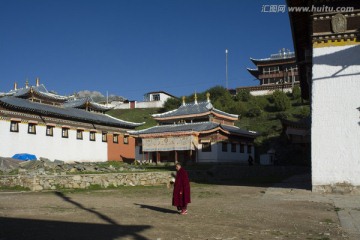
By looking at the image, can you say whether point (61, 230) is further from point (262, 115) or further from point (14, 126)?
point (262, 115)

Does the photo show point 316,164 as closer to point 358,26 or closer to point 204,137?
point 358,26

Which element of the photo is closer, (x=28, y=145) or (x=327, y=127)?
(x=327, y=127)

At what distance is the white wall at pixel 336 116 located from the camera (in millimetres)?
13414

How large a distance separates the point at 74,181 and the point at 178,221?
12803mm

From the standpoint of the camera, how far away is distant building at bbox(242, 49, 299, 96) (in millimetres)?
74875

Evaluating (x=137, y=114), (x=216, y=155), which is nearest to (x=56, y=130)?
(x=216, y=155)

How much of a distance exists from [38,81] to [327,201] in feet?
137

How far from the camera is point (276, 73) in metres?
79.3

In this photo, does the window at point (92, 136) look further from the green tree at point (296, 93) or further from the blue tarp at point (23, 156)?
the green tree at point (296, 93)

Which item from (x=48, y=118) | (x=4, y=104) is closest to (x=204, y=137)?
(x=48, y=118)

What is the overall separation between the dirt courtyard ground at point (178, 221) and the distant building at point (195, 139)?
2658 centimetres

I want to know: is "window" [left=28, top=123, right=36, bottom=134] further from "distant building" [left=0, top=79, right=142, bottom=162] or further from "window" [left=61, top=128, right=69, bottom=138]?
"window" [left=61, top=128, right=69, bottom=138]

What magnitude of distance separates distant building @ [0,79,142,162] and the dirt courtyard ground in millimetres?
21831

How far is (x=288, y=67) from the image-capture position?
78188 mm
